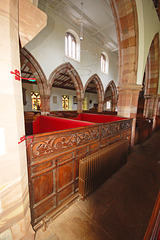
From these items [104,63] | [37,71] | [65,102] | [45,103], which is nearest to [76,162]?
[45,103]

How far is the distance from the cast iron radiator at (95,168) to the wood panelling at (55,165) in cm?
19

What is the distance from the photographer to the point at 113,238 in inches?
54.6

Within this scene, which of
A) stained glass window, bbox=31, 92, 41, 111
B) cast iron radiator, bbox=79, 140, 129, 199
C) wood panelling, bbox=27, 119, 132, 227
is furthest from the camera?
stained glass window, bbox=31, 92, 41, 111

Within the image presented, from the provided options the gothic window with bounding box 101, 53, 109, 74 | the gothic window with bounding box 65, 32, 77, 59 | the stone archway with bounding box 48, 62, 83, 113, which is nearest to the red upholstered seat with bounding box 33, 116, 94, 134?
the stone archway with bounding box 48, 62, 83, 113

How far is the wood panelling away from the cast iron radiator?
0.19 metres

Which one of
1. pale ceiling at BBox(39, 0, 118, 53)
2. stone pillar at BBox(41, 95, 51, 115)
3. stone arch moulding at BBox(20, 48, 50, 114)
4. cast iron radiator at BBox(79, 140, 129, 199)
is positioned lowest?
cast iron radiator at BBox(79, 140, 129, 199)

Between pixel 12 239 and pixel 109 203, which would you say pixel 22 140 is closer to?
pixel 12 239

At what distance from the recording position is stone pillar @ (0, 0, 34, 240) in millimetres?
882

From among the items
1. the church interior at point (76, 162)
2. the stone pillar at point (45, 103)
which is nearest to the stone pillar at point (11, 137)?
the church interior at point (76, 162)

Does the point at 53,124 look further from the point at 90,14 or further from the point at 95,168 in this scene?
the point at 90,14

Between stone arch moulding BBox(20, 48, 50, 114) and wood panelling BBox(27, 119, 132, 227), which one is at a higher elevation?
stone arch moulding BBox(20, 48, 50, 114)

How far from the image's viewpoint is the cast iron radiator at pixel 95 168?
184cm

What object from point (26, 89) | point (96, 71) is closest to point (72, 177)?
point (96, 71)

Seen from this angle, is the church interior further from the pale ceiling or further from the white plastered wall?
the white plastered wall
